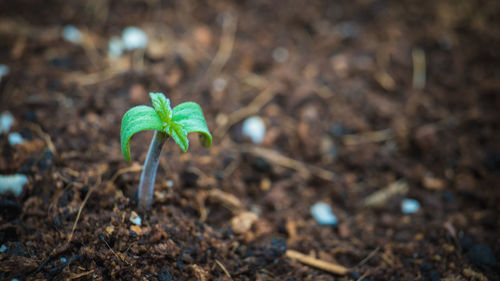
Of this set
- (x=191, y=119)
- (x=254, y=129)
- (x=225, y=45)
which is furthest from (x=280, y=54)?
(x=191, y=119)

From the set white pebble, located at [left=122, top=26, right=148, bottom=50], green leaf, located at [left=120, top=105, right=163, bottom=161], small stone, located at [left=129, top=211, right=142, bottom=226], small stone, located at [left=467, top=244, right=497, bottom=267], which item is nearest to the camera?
green leaf, located at [left=120, top=105, right=163, bottom=161]

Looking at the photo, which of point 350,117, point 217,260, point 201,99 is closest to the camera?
point 217,260

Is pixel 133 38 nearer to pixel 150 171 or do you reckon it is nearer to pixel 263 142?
pixel 263 142

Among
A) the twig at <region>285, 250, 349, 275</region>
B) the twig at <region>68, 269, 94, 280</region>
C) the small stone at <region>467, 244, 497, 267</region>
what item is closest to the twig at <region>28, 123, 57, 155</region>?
the twig at <region>68, 269, 94, 280</region>

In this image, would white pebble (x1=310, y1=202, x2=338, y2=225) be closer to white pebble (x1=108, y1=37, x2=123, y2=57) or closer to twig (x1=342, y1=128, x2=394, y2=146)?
twig (x1=342, y1=128, x2=394, y2=146)

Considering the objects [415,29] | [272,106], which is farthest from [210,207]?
[415,29]

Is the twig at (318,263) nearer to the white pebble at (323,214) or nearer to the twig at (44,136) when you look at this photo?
the white pebble at (323,214)

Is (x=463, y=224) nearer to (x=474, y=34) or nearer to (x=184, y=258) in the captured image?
(x=184, y=258)
